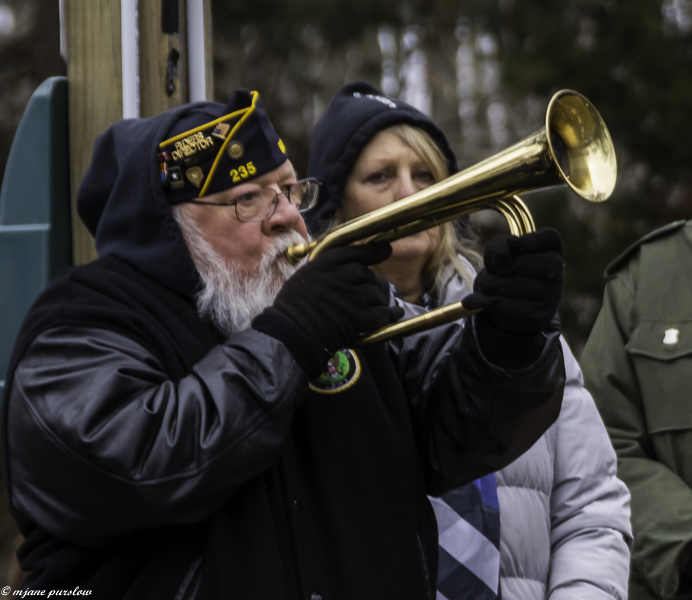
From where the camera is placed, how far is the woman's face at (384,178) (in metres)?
2.86

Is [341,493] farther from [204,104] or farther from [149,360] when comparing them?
[204,104]

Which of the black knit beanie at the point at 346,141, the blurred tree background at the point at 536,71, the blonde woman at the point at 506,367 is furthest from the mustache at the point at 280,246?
the blurred tree background at the point at 536,71

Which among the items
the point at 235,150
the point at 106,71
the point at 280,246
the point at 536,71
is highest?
the point at 536,71

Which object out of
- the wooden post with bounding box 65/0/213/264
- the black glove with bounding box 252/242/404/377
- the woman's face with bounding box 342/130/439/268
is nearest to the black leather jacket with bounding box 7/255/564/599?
the black glove with bounding box 252/242/404/377

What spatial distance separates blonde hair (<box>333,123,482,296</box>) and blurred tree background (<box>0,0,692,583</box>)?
14.7 feet

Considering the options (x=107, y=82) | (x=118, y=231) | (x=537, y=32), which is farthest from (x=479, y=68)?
(x=118, y=231)

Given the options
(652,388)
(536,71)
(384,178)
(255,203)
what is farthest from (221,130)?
(536,71)

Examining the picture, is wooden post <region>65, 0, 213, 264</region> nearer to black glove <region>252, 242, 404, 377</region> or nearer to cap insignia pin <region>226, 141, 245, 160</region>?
cap insignia pin <region>226, 141, 245, 160</region>

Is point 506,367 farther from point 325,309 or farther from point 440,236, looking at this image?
point 440,236

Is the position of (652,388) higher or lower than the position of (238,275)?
lower

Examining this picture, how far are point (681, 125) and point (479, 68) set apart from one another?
13.9ft

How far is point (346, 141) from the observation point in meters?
2.93

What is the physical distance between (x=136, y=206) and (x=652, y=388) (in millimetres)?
1733

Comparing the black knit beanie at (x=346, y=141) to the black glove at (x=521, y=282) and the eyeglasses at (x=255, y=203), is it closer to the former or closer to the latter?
the eyeglasses at (x=255, y=203)
